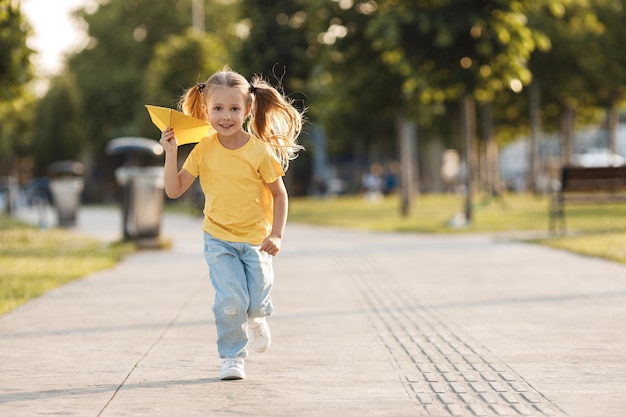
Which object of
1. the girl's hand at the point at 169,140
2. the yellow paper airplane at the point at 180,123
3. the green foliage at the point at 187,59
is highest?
the green foliage at the point at 187,59

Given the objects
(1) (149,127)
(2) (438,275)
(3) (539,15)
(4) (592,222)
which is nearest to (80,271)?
(2) (438,275)

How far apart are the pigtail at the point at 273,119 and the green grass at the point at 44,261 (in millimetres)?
3669

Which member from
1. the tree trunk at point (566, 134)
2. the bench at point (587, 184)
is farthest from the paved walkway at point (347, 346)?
the tree trunk at point (566, 134)

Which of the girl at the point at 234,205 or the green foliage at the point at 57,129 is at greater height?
the green foliage at the point at 57,129

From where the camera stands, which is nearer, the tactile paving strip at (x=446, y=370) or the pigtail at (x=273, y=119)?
the tactile paving strip at (x=446, y=370)

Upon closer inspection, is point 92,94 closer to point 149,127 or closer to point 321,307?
point 149,127

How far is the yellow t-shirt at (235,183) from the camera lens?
20.0ft

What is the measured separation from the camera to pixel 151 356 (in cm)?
689

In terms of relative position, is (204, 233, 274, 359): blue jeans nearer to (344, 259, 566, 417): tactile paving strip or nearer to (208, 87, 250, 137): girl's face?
(208, 87, 250, 137): girl's face

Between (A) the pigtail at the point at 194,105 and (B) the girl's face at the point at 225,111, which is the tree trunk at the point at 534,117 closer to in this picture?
(A) the pigtail at the point at 194,105

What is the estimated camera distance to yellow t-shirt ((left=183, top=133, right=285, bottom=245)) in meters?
6.09

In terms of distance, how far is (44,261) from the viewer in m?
14.6

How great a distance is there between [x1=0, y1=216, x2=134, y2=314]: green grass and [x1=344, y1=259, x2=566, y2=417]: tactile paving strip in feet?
10.3

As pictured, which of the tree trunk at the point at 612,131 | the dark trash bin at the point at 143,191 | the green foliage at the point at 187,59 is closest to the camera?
the dark trash bin at the point at 143,191
